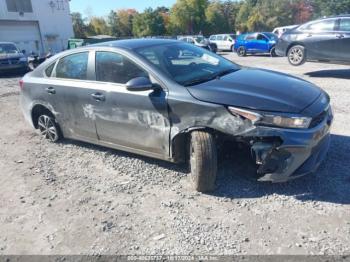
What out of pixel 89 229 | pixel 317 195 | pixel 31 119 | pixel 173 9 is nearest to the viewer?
pixel 89 229

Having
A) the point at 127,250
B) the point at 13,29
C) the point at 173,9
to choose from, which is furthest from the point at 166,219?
the point at 173,9

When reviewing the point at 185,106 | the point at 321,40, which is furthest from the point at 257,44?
the point at 185,106

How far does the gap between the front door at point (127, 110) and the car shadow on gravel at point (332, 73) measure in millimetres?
8007

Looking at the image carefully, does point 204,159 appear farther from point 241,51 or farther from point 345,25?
point 241,51

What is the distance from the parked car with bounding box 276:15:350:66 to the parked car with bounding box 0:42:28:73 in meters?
12.2

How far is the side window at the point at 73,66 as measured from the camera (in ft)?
15.3

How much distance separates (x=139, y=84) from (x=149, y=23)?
202ft

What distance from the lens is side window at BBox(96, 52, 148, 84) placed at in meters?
4.10

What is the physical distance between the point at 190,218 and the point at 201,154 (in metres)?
0.67

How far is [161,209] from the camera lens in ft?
11.6

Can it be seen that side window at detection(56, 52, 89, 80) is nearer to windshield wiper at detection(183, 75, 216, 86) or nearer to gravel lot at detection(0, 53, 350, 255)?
gravel lot at detection(0, 53, 350, 255)

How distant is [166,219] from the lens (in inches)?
133

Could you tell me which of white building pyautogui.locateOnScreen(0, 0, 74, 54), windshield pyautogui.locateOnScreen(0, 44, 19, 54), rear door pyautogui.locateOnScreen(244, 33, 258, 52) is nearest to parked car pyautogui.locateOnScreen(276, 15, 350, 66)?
rear door pyautogui.locateOnScreen(244, 33, 258, 52)

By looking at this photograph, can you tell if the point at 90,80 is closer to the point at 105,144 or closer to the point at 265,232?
the point at 105,144
